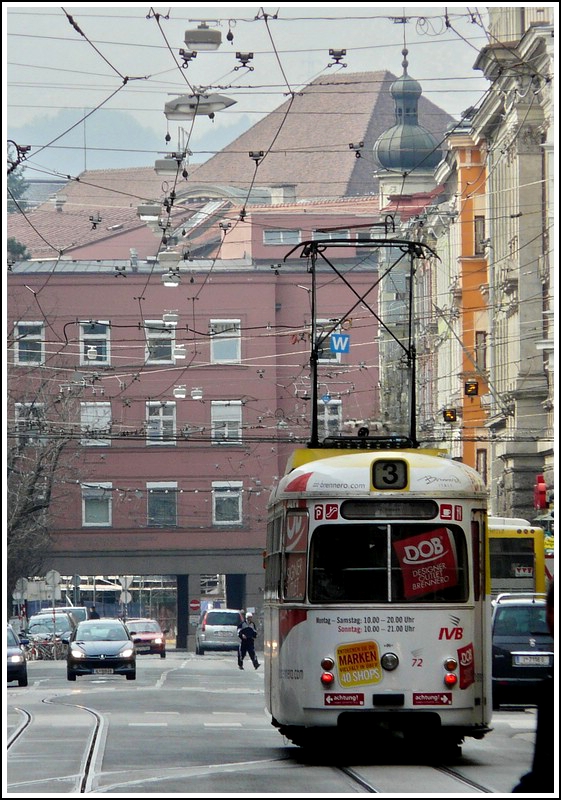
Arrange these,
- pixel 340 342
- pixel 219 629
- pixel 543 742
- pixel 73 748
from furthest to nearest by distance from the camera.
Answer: pixel 219 629
pixel 340 342
pixel 73 748
pixel 543 742

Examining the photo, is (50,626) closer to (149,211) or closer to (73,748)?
(149,211)

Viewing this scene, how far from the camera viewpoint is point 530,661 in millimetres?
26516

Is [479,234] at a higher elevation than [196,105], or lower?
higher

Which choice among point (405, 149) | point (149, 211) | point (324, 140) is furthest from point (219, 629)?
point (324, 140)

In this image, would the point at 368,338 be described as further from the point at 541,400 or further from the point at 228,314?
the point at 541,400

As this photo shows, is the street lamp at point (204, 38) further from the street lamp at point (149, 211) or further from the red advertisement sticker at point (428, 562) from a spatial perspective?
the red advertisement sticker at point (428, 562)

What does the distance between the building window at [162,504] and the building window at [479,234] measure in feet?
76.1

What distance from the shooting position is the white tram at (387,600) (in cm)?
1606

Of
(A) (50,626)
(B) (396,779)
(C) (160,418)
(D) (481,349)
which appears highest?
(D) (481,349)

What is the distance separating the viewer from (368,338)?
7731cm

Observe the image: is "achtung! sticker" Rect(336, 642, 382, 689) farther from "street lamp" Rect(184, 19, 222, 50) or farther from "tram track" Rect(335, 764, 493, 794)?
"street lamp" Rect(184, 19, 222, 50)

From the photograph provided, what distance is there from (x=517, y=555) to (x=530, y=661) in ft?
37.0

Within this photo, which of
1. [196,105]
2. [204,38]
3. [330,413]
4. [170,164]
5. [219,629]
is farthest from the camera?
[330,413]

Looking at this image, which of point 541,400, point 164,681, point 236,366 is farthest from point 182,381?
point 164,681
